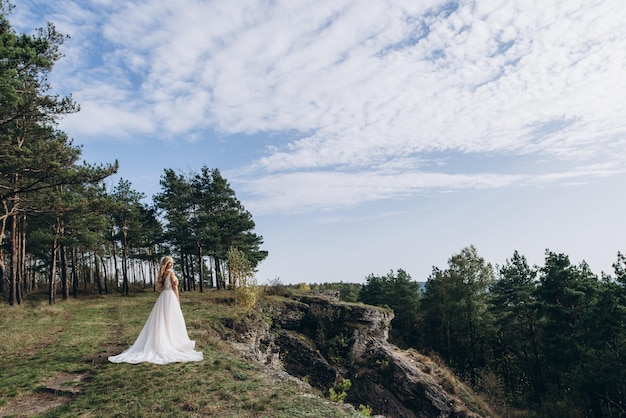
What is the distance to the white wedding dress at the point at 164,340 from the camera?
9.74m

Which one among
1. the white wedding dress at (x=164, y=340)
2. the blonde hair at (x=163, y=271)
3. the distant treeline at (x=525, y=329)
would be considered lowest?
the distant treeline at (x=525, y=329)

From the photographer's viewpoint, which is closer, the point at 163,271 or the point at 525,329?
the point at 163,271

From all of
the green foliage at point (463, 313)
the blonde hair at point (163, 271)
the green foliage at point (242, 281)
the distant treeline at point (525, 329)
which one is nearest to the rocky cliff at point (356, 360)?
the green foliage at point (242, 281)

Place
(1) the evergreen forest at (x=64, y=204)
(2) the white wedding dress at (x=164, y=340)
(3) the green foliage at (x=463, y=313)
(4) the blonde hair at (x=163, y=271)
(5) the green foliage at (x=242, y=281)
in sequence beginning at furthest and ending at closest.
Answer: (3) the green foliage at (x=463, y=313)
(5) the green foliage at (x=242, y=281)
(1) the evergreen forest at (x=64, y=204)
(4) the blonde hair at (x=163, y=271)
(2) the white wedding dress at (x=164, y=340)

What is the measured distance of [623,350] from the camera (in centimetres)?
2428

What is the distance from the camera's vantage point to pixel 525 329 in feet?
128

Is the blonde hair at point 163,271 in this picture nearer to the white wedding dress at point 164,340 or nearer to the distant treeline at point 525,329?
the white wedding dress at point 164,340

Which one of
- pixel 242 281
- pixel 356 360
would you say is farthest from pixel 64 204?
pixel 356 360

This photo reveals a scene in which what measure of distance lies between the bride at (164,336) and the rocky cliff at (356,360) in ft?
33.3

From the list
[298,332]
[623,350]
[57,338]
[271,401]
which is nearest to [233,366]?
[271,401]

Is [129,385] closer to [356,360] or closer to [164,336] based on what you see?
[164,336]

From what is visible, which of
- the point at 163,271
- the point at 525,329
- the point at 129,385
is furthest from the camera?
the point at 525,329

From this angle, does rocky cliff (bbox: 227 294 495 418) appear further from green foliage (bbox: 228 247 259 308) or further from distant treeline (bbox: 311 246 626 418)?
distant treeline (bbox: 311 246 626 418)

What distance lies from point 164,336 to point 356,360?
20225 millimetres
